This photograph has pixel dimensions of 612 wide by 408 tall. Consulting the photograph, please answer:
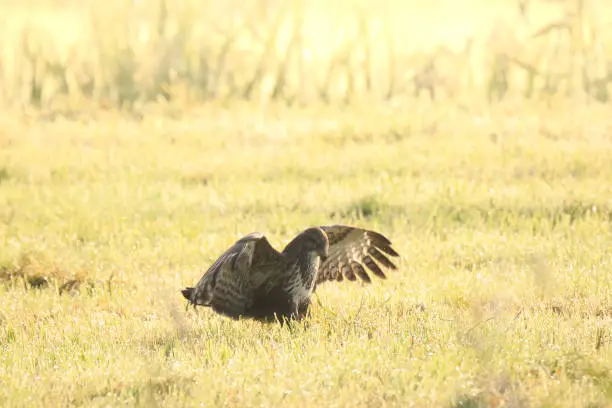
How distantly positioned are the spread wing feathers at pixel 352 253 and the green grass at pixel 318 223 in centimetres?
24

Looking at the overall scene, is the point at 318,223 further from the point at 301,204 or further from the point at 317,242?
the point at 317,242

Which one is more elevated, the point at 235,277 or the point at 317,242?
the point at 317,242

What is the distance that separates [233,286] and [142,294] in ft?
5.22

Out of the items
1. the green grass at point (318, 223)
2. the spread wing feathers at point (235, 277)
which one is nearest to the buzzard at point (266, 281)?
the spread wing feathers at point (235, 277)

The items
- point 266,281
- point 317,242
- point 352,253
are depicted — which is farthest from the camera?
point 352,253

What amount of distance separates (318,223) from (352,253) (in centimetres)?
333

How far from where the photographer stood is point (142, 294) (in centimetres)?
818

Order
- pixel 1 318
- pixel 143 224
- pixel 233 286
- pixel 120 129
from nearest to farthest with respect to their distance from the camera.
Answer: pixel 233 286 < pixel 1 318 < pixel 143 224 < pixel 120 129

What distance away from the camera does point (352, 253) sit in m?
7.50

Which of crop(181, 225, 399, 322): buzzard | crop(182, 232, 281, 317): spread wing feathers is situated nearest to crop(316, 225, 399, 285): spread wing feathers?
crop(181, 225, 399, 322): buzzard

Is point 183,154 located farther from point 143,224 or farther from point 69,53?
point 69,53

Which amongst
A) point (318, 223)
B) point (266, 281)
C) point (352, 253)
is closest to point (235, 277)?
point (266, 281)

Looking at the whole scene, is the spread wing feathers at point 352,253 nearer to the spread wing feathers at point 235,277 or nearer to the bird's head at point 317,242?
the bird's head at point 317,242

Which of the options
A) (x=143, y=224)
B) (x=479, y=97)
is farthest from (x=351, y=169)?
(x=479, y=97)
